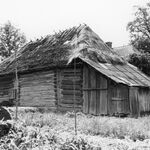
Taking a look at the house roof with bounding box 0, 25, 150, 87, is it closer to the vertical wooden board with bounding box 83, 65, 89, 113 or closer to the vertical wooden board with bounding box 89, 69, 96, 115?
the vertical wooden board with bounding box 89, 69, 96, 115

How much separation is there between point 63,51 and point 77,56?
229 centimetres

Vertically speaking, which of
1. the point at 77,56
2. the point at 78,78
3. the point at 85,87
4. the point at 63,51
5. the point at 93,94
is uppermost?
the point at 63,51

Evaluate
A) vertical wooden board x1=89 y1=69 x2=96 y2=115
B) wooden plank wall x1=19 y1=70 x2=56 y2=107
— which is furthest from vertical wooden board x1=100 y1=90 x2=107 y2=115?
wooden plank wall x1=19 y1=70 x2=56 y2=107

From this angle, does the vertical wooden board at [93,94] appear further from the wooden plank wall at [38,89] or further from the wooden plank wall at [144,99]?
the wooden plank wall at [38,89]

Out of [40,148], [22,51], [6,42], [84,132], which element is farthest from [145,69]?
[6,42]

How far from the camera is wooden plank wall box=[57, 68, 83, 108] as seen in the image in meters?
18.5

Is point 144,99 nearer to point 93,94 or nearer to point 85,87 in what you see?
point 93,94

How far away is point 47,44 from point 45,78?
11.4 feet

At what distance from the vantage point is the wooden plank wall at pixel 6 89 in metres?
22.9

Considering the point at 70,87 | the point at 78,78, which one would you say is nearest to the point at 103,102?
the point at 78,78

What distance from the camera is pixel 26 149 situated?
18.3 ft

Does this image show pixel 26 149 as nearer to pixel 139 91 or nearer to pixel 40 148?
pixel 40 148

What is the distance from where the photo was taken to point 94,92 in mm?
17906

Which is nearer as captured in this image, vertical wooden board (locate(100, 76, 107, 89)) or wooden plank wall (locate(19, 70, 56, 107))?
vertical wooden board (locate(100, 76, 107, 89))
